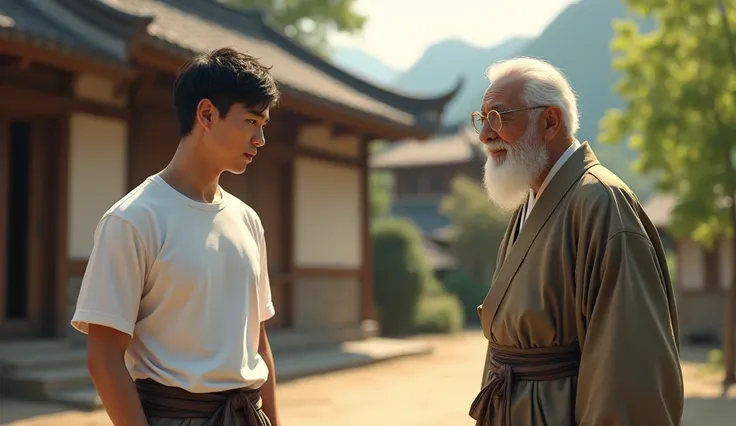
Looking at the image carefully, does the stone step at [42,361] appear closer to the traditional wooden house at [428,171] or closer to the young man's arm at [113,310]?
the young man's arm at [113,310]

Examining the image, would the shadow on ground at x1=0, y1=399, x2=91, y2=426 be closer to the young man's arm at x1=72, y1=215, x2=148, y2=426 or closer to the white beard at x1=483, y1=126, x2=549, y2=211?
the young man's arm at x1=72, y1=215, x2=148, y2=426

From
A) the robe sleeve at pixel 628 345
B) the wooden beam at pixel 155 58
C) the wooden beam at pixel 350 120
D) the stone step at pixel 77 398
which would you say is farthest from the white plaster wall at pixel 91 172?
the robe sleeve at pixel 628 345

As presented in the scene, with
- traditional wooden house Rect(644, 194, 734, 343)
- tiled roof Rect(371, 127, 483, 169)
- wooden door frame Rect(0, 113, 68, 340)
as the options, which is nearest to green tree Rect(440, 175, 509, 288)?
tiled roof Rect(371, 127, 483, 169)

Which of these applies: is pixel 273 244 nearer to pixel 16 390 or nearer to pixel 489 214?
pixel 16 390

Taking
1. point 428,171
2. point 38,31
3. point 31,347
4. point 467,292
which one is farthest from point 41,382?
point 428,171

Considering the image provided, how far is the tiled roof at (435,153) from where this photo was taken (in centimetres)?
3047

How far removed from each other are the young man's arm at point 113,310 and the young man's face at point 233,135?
333 millimetres

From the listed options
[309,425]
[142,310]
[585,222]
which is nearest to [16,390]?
[309,425]

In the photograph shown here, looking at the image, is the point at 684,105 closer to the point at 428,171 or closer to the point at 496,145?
the point at 496,145

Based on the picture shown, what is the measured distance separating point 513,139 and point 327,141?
9.40 meters

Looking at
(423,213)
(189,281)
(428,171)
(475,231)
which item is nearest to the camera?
(189,281)

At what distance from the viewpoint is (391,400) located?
307 inches

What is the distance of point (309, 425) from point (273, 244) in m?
4.66

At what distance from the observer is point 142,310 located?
6.32 feet
